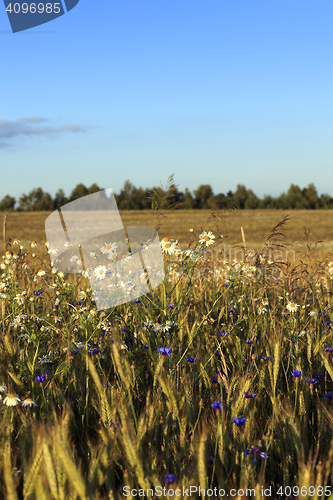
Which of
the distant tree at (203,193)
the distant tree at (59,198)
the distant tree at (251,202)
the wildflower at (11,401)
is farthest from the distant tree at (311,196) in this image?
the wildflower at (11,401)

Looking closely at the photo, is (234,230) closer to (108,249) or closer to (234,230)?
(234,230)

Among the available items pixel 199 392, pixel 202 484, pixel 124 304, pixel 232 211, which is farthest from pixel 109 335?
pixel 202 484

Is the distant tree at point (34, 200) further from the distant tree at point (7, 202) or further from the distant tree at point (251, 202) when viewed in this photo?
the distant tree at point (251, 202)

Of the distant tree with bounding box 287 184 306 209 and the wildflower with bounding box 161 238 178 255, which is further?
the distant tree with bounding box 287 184 306 209

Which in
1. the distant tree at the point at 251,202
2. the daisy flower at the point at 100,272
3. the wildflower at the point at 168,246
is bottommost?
the daisy flower at the point at 100,272

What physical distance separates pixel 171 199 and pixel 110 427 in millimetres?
1836

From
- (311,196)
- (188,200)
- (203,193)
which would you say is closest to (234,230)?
(188,200)

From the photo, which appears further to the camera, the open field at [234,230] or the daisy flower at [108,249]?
the open field at [234,230]

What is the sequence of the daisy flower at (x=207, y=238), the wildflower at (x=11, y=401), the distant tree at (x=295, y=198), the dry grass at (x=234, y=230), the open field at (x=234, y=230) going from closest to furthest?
the wildflower at (x=11, y=401) < the daisy flower at (x=207, y=238) < the dry grass at (x=234, y=230) < the open field at (x=234, y=230) < the distant tree at (x=295, y=198)

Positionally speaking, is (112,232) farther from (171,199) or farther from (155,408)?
(155,408)

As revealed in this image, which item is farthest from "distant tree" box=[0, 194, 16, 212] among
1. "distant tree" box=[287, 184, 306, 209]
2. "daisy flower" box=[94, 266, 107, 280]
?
"daisy flower" box=[94, 266, 107, 280]

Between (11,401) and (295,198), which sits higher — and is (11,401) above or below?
below

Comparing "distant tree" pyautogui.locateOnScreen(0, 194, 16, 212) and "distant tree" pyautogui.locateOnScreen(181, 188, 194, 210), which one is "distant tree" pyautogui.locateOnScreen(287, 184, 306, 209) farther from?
"distant tree" pyautogui.locateOnScreen(0, 194, 16, 212)

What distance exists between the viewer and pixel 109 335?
304 centimetres
